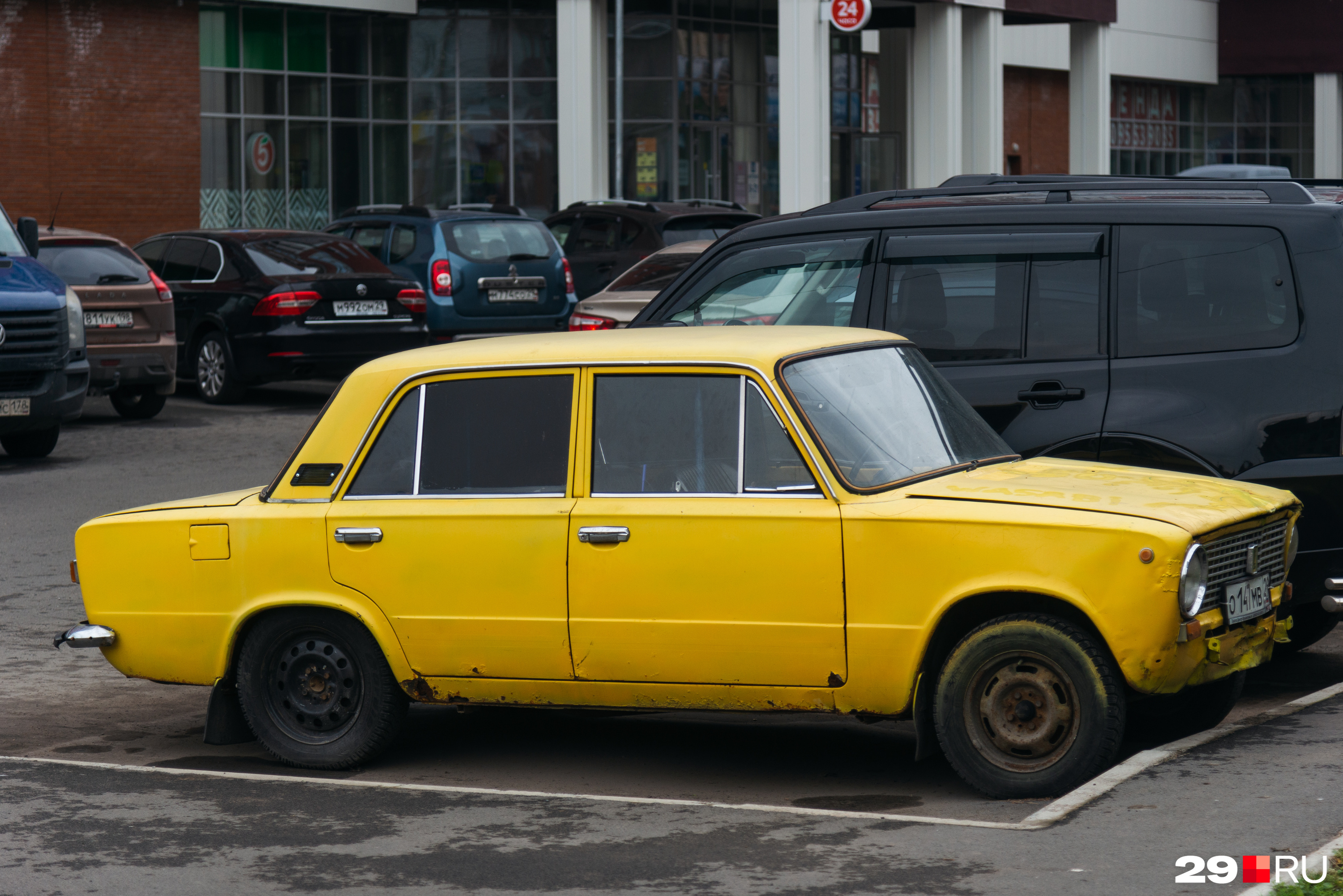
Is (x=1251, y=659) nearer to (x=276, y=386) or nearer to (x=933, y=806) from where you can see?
(x=933, y=806)

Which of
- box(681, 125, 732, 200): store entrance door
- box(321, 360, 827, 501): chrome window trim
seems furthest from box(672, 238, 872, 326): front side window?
box(681, 125, 732, 200): store entrance door

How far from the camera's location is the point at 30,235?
15633 millimetres

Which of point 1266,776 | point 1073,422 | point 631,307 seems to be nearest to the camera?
point 1266,776

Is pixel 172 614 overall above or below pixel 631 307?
below

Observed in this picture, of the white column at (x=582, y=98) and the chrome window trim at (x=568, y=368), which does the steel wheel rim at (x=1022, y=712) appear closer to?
the chrome window trim at (x=568, y=368)

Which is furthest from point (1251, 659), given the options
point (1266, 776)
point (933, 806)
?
point (933, 806)

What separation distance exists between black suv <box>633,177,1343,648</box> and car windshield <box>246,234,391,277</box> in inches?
461

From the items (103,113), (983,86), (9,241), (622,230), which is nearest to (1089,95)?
(983,86)

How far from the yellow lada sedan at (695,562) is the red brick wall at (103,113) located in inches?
947

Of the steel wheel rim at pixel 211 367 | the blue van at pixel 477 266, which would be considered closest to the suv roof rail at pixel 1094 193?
the steel wheel rim at pixel 211 367

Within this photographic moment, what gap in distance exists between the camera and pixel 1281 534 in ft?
21.0

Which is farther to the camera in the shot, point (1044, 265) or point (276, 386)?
point (276, 386)

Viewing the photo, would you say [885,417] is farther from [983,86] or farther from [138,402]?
[983,86]

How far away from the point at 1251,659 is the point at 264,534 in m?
3.31
